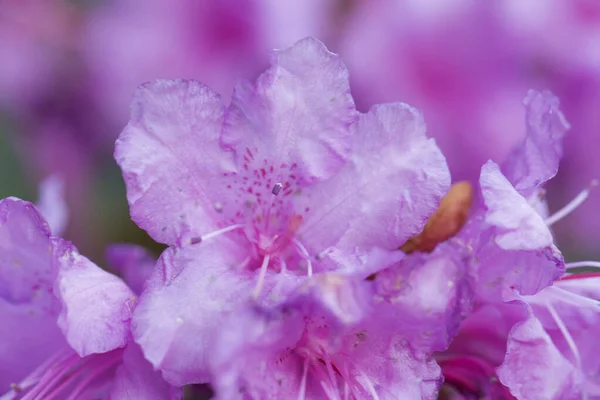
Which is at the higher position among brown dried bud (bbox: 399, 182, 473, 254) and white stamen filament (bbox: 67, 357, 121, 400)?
brown dried bud (bbox: 399, 182, 473, 254)

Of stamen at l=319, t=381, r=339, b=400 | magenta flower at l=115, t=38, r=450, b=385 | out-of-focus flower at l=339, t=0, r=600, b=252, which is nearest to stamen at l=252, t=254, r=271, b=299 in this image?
magenta flower at l=115, t=38, r=450, b=385

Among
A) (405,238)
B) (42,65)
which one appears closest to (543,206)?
(405,238)

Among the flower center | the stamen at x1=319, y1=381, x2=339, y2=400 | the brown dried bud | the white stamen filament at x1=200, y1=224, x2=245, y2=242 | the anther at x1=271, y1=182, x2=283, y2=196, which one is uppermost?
the anther at x1=271, y1=182, x2=283, y2=196

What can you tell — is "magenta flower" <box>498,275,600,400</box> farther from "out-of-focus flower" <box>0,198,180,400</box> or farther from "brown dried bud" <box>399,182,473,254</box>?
"out-of-focus flower" <box>0,198,180,400</box>

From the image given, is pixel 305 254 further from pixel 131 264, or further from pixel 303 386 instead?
pixel 131 264

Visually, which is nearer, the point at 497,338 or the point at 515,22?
the point at 497,338

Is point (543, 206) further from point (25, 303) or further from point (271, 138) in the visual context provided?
point (25, 303)

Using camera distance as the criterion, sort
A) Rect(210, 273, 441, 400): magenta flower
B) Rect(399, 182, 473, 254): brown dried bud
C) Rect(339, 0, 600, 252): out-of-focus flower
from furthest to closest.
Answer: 1. Rect(339, 0, 600, 252): out-of-focus flower
2. Rect(399, 182, 473, 254): brown dried bud
3. Rect(210, 273, 441, 400): magenta flower
